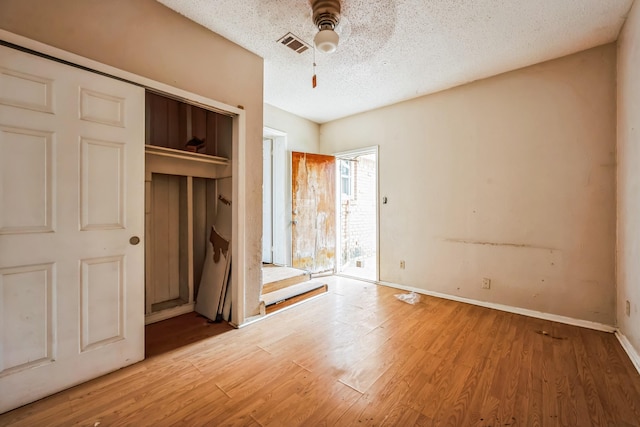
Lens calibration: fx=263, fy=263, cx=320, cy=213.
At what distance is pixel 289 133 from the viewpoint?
168 inches

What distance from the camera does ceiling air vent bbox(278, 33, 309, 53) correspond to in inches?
91.7

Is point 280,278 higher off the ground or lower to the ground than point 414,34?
lower

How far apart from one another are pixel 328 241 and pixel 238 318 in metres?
2.23

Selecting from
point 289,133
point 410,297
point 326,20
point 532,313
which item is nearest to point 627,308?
point 532,313

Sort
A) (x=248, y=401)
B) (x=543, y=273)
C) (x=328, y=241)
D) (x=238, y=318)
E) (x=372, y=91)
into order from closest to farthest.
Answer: (x=248, y=401) < (x=238, y=318) < (x=543, y=273) < (x=372, y=91) < (x=328, y=241)

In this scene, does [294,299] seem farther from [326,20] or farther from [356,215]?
[356,215]

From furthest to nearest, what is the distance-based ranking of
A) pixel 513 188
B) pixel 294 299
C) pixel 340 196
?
pixel 340 196, pixel 294 299, pixel 513 188

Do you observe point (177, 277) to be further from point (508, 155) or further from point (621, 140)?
point (621, 140)

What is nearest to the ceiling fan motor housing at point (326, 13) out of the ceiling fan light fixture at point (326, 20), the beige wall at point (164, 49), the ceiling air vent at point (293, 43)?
the ceiling fan light fixture at point (326, 20)

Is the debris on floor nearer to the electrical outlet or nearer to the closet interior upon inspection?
the electrical outlet

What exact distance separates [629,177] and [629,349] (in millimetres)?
1348

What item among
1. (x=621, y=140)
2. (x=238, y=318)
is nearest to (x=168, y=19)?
(x=238, y=318)

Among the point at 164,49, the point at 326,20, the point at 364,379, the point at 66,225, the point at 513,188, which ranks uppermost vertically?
the point at 326,20

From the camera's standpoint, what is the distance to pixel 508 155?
9.64 ft
